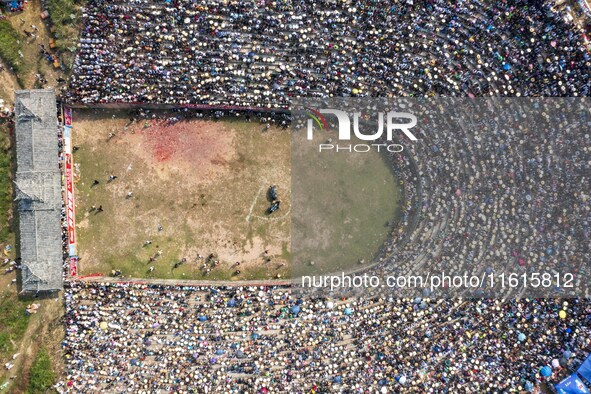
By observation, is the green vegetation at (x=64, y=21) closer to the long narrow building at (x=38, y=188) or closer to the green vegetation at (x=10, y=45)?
the green vegetation at (x=10, y=45)

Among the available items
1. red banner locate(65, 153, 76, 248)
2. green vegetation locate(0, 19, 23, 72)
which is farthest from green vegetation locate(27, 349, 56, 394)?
green vegetation locate(0, 19, 23, 72)

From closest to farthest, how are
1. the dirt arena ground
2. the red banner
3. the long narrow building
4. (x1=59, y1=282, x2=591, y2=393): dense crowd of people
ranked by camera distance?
1. the long narrow building
2. (x1=59, y1=282, x2=591, y2=393): dense crowd of people
3. the red banner
4. the dirt arena ground

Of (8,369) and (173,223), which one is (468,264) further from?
(8,369)

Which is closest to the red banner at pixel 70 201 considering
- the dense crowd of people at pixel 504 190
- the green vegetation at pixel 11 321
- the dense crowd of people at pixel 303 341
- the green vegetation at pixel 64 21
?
the dense crowd of people at pixel 303 341

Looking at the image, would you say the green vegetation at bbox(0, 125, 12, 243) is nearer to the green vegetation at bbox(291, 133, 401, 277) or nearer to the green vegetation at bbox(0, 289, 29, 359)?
the green vegetation at bbox(0, 289, 29, 359)

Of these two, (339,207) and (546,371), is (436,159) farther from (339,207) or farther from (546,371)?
(546,371)

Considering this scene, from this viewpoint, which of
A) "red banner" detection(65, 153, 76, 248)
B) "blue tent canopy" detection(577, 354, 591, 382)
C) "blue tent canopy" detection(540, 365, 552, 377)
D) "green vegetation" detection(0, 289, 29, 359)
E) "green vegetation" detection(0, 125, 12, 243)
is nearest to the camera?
"blue tent canopy" detection(577, 354, 591, 382)

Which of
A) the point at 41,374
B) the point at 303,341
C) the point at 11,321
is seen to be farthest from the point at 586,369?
the point at 11,321
